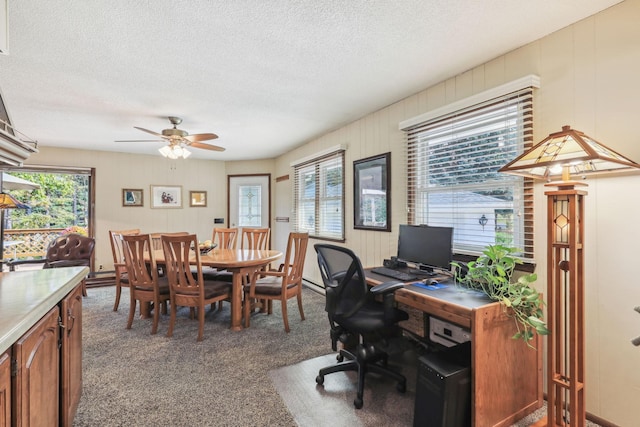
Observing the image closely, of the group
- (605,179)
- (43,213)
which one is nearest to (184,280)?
(605,179)

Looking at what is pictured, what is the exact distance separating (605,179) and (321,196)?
3.38 m

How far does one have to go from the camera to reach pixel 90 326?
3.34 metres

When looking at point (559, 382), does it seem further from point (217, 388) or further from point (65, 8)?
point (65, 8)

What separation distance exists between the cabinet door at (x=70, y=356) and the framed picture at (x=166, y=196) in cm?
438

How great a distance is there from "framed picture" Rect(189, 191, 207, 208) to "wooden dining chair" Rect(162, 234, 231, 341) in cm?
335

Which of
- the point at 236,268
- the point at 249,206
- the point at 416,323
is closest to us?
the point at 416,323

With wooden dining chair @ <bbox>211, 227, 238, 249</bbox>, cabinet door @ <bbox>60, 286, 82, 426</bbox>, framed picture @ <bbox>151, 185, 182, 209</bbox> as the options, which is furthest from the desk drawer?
framed picture @ <bbox>151, 185, 182, 209</bbox>

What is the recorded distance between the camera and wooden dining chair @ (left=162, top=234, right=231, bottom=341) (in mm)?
2914

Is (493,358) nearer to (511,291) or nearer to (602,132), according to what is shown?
(511,291)

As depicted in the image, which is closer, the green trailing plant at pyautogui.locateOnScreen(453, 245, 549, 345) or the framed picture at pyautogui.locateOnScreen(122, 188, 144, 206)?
the green trailing plant at pyautogui.locateOnScreen(453, 245, 549, 345)

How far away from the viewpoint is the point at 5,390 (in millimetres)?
976

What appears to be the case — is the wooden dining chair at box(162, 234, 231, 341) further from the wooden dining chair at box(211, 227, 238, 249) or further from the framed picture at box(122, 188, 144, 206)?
the framed picture at box(122, 188, 144, 206)

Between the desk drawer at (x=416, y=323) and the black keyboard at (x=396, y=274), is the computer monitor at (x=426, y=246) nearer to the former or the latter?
the black keyboard at (x=396, y=274)

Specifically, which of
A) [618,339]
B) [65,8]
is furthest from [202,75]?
[618,339]
